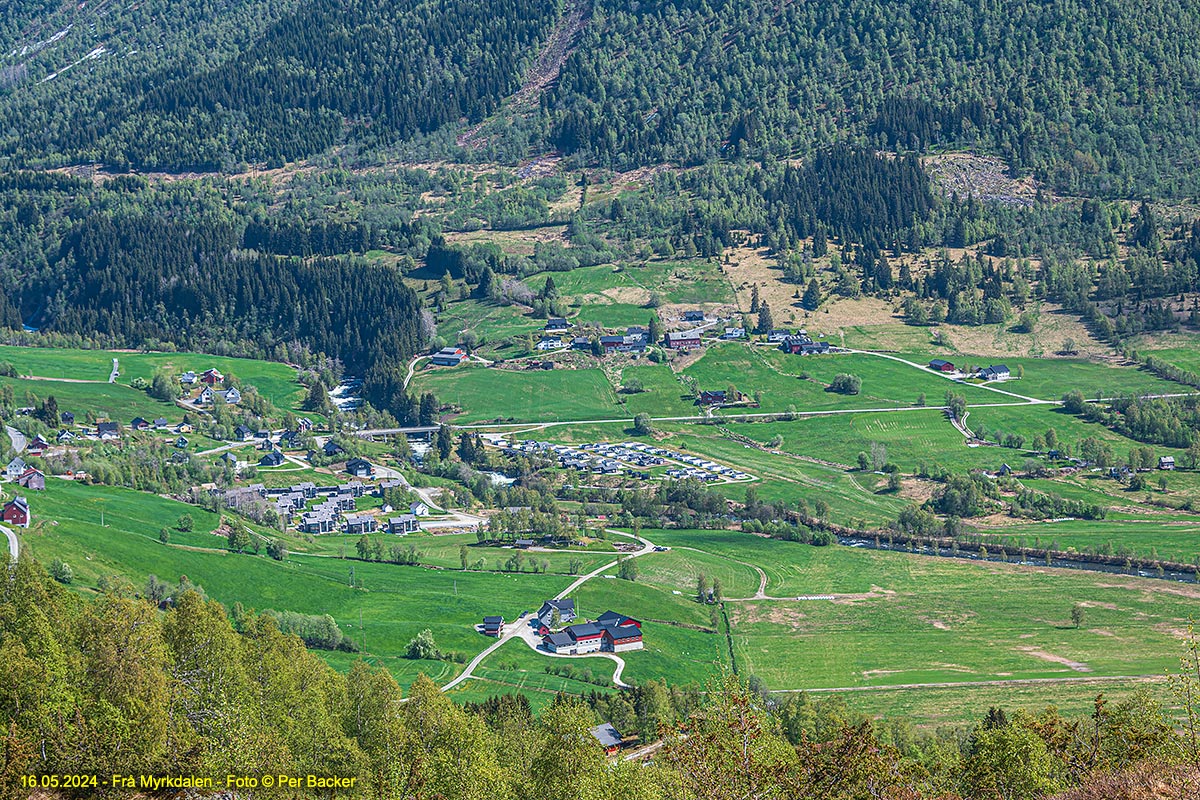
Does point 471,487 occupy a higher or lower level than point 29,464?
lower

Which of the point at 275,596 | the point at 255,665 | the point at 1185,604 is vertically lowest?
the point at 1185,604

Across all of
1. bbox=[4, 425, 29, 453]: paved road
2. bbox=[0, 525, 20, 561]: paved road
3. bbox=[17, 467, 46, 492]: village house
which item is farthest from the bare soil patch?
bbox=[4, 425, 29, 453]: paved road

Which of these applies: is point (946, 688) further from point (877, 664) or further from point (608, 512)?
point (608, 512)

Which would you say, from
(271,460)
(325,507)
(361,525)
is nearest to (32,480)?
(325,507)

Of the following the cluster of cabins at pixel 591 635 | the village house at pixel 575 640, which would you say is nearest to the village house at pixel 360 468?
the cluster of cabins at pixel 591 635

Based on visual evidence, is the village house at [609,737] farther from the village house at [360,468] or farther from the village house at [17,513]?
the village house at [360,468]

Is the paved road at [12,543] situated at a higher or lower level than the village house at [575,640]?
higher

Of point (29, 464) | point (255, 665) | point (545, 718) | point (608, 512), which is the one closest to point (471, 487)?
point (608, 512)
